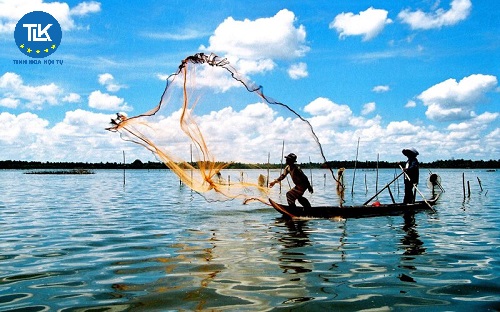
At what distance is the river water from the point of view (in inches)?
222

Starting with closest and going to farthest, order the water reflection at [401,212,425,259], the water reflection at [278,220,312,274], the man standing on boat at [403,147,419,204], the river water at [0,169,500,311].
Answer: the river water at [0,169,500,311], the water reflection at [278,220,312,274], the water reflection at [401,212,425,259], the man standing on boat at [403,147,419,204]

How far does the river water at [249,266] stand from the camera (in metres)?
5.64

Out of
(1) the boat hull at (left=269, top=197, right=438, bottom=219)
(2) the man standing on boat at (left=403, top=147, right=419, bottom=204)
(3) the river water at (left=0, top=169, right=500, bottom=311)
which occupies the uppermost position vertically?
(2) the man standing on boat at (left=403, top=147, right=419, bottom=204)

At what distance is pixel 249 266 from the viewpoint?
295 inches

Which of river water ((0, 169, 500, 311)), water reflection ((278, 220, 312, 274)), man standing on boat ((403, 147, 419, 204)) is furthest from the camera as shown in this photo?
man standing on boat ((403, 147, 419, 204))

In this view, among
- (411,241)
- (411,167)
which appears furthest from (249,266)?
(411,167)

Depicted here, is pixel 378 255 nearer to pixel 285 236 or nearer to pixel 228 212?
pixel 285 236

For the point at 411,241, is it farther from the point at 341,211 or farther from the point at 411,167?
the point at 411,167

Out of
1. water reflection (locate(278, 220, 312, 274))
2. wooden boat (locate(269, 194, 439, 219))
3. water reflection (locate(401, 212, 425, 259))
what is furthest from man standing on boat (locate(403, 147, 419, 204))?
water reflection (locate(278, 220, 312, 274))

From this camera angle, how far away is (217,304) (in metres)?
5.49

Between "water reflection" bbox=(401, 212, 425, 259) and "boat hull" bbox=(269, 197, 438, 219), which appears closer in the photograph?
"water reflection" bbox=(401, 212, 425, 259)

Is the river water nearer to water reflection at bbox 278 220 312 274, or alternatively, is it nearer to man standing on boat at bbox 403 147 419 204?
water reflection at bbox 278 220 312 274

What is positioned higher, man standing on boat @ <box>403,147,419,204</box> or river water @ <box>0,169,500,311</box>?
man standing on boat @ <box>403,147,419,204</box>

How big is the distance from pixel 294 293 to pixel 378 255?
3253mm
